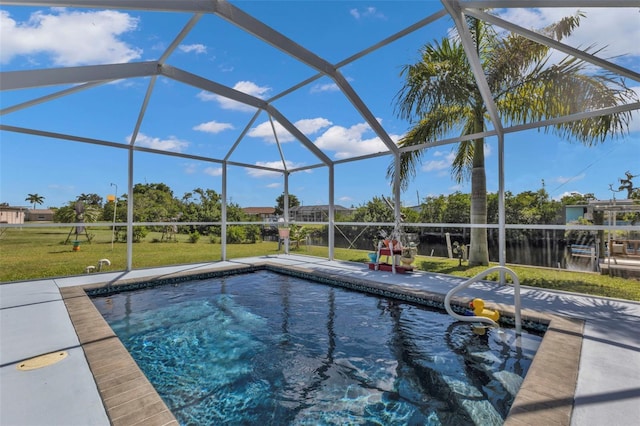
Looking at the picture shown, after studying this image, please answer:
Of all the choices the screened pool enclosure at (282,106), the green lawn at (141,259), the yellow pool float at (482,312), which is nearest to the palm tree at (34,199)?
the screened pool enclosure at (282,106)

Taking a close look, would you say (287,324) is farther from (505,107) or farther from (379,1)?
(505,107)

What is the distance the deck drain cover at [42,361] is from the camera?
2676mm

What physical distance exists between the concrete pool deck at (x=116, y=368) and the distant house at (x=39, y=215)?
10.9 ft

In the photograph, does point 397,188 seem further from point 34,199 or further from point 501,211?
point 34,199

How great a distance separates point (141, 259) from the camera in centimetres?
1086

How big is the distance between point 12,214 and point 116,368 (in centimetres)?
680

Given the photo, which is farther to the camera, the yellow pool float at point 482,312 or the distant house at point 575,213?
the distant house at point 575,213

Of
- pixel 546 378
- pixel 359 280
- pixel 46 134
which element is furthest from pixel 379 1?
pixel 46 134

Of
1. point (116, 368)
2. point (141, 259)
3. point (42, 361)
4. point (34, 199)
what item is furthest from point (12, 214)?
point (116, 368)

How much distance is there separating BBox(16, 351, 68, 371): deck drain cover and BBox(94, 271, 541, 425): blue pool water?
716 millimetres

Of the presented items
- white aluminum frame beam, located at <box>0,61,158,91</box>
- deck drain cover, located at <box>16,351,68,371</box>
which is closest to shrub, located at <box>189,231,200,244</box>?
white aluminum frame beam, located at <box>0,61,158,91</box>

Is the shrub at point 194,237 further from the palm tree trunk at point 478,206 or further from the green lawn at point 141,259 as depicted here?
the palm tree trunk at point 478,206

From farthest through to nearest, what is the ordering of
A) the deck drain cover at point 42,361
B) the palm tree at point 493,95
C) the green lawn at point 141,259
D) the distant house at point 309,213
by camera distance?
1. the distant house at point 309,213
2. the green lawn at point 141,259
3. the palm tree at point 493,95
4. the deck drain cover at point 42,361

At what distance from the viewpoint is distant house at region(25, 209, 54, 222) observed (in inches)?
297
